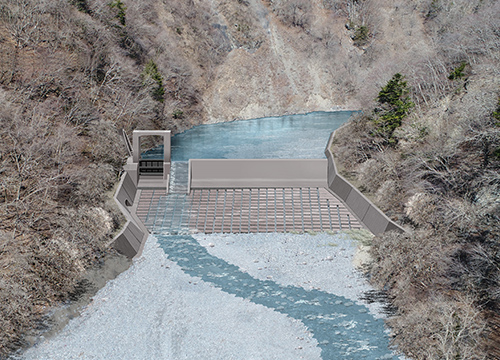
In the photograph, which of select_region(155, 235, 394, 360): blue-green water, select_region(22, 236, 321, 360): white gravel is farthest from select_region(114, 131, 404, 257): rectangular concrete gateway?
select_region(22, 236, 321, 360): white gravel

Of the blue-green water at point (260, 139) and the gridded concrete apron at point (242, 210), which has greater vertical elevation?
the gridded concrete apron at point (242, 210)

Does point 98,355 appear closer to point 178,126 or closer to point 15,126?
point 15,126

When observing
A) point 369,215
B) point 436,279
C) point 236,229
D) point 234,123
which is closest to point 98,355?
point 236,229

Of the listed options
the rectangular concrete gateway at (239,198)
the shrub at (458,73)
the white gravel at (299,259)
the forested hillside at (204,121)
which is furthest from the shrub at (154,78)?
the shrub at (458,73)

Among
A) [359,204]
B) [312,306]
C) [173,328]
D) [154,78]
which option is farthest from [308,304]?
[154,78]

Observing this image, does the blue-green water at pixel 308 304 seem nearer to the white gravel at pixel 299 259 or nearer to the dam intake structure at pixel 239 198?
the white gravel at pixel 299 259
